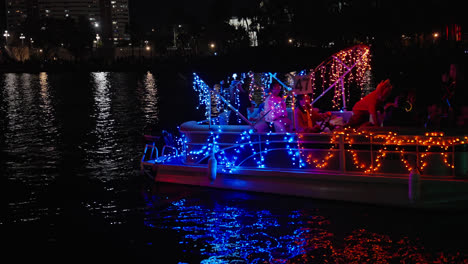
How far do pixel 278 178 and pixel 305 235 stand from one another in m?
1.87

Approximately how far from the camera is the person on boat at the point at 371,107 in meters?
10.8

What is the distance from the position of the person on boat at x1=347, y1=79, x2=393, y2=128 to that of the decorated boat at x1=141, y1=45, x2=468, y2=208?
46 centimetres

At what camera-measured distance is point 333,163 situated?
35.4ft

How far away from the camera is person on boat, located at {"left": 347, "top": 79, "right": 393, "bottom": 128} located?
10.8 m

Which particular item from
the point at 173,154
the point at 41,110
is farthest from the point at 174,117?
the point at 173,154

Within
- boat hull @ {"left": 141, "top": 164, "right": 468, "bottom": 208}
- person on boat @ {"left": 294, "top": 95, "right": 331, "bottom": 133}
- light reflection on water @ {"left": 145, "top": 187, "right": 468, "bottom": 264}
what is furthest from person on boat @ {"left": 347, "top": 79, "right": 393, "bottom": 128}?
light reflection on water @ {"left": 145, "top": 187, "right": 468, "bottom": 264}

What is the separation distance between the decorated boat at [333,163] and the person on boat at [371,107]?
0.46m

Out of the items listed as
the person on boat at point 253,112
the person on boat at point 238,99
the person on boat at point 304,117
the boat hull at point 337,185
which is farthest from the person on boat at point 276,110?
the person on boat at point 238,99

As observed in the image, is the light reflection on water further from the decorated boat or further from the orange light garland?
the orange light garland

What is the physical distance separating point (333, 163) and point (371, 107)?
142cm

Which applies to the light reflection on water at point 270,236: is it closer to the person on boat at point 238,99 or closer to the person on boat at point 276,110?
the person on boat at point 276,110

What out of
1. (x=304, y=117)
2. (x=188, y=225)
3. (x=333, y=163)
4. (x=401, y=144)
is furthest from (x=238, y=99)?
(x=401, y=144)

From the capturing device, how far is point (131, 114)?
3053 centimetres

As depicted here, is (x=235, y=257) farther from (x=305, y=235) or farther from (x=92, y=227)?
(x=92, y=227)
